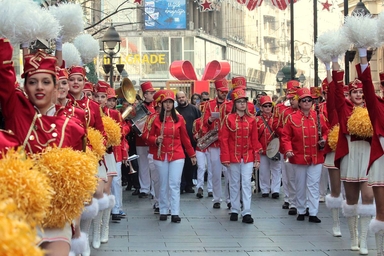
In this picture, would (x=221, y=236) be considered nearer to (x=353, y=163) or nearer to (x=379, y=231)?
(x=353, y=163)

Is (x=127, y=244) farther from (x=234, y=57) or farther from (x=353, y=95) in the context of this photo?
(x=234, y=57)

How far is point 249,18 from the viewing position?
87062 mm

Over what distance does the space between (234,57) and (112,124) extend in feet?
211

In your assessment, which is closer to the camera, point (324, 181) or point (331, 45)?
point (331, 45)

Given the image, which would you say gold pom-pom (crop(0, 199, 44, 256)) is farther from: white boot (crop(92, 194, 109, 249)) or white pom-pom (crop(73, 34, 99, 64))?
white pom-pom (crop(73, 34, 99, 64))

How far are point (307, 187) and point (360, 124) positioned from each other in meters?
3.77

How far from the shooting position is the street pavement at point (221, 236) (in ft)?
34.9

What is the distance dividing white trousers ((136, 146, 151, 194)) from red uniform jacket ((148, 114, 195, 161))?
11.4 ft

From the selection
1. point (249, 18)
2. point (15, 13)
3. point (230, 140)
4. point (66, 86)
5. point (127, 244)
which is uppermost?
point (249, 18)

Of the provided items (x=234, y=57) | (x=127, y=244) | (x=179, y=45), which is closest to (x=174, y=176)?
(x=127, y=244)

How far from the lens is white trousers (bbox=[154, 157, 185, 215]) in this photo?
13.6 metres

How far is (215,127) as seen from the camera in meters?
16.3

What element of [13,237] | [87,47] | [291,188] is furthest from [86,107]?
[13,237]

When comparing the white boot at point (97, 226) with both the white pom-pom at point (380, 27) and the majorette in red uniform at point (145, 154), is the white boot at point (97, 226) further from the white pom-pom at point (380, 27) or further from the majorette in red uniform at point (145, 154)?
the majorette in red uniform at point (145, 154)
